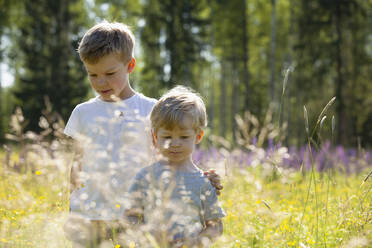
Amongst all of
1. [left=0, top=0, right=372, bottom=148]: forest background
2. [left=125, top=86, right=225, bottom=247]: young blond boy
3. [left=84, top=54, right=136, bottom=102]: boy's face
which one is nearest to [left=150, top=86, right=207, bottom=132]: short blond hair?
[left=125, top=86, right=225, bottom=247]: young blond boy

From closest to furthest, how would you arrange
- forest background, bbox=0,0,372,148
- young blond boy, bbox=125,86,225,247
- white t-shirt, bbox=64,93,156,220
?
young blond boy, bbox=125,86,225,247 → white t-shirt, bbox=64,93,156,220 → forest background, bbox=0,0,372,148

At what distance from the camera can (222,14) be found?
22094 millimetres

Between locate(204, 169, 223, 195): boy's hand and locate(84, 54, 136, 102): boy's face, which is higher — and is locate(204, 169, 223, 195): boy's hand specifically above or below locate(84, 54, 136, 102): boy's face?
below

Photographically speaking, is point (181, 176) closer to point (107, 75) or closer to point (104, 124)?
point (104, 124)

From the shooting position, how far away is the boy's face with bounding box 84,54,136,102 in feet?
7.91

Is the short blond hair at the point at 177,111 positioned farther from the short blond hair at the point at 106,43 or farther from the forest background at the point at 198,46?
the forest background at the point at 198,46

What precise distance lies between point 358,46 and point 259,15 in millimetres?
6663

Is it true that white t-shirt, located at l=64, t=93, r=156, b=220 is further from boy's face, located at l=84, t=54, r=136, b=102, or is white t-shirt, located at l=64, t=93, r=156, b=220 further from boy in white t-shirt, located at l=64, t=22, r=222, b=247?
boy's face, located at l=84, t=54, r=136, b=102

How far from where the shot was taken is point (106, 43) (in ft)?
7.96

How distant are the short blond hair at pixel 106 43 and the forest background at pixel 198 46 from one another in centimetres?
1072

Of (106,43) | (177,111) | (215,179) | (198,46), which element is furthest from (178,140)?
(198,46)

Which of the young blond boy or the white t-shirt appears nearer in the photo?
the young blond boy

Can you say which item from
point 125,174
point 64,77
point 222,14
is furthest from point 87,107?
point 222,14

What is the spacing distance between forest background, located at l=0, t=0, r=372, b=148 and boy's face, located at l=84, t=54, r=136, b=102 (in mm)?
10785
